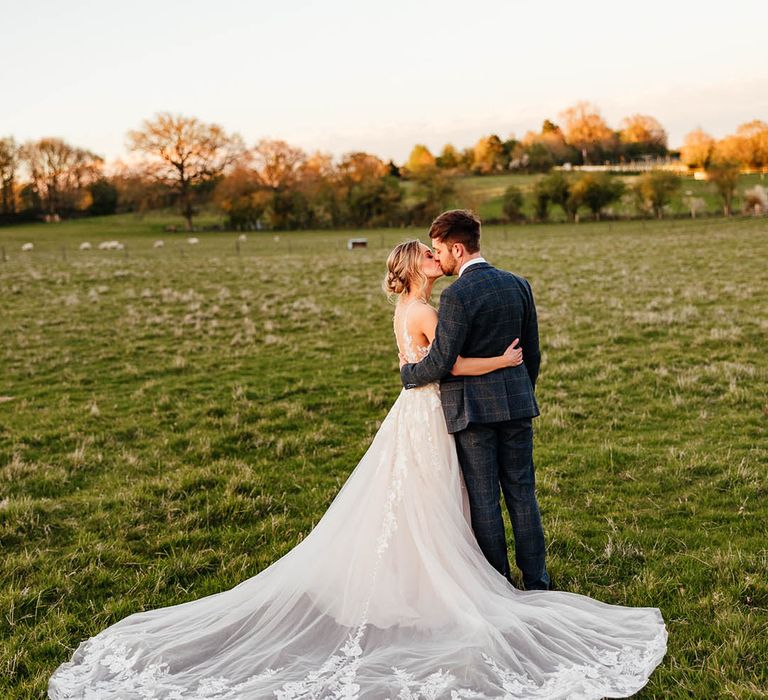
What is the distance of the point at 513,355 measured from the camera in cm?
473

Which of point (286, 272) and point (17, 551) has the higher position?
point (286, 272)

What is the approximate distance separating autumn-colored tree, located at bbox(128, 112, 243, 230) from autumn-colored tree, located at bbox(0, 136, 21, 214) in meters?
18.9

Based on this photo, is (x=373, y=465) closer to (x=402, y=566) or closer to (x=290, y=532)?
(x=402, y=566)

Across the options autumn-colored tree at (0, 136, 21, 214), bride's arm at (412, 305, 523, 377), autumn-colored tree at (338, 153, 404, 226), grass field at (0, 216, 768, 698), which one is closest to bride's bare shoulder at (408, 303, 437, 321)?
bride's arm at (412, 305, 523, 377)

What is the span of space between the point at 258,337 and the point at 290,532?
10.8m

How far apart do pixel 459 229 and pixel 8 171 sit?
91.9m

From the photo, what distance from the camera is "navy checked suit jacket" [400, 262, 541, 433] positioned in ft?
15.1

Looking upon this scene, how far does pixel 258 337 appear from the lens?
1686 centimetres

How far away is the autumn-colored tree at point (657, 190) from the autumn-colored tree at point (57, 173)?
69.3 meters

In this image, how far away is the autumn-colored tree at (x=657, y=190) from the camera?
67688mm

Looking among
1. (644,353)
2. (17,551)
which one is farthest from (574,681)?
(644,353)

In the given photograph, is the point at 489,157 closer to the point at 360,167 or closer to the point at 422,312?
the point at 360,167

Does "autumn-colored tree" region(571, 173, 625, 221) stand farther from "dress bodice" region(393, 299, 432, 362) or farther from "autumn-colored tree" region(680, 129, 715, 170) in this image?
"dress bodice" region(393, 299, 432, 362)

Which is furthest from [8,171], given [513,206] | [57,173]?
[513,206]
